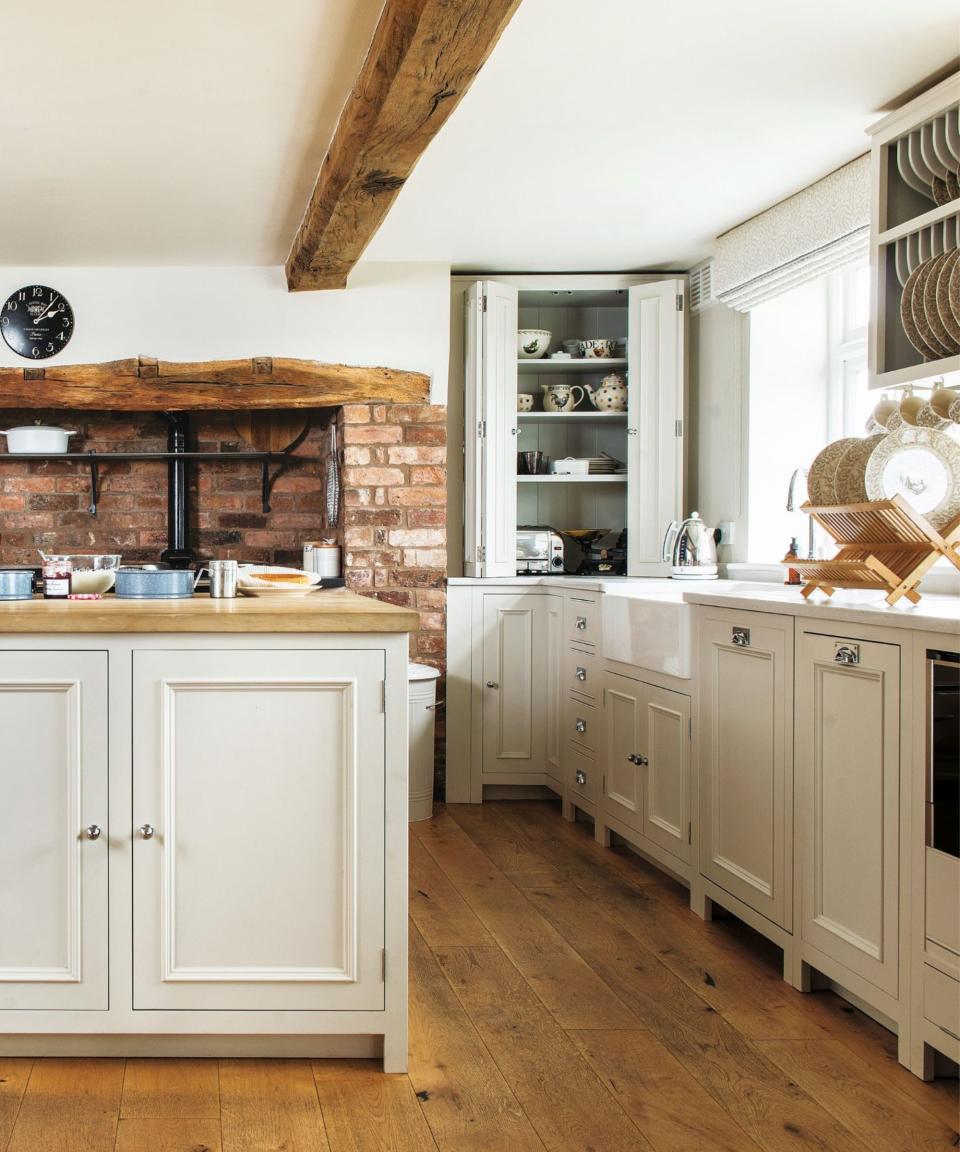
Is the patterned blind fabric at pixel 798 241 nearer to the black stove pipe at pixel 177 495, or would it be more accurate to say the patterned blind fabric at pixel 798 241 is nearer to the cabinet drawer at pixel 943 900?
the cabinet drawer at pixel 943 900

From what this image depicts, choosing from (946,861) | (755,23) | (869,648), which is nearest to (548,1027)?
(946,861)

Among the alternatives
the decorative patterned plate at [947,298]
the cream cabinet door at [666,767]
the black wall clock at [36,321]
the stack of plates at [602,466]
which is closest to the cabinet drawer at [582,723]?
the cream cabinet door at [666,767]

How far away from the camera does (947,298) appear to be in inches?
99.7

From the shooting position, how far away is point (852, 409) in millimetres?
3791

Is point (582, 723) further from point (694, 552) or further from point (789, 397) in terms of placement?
point (789, 397)

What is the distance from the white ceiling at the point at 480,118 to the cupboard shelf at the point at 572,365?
47 cm

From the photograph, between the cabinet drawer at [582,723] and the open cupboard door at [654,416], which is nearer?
the cabinet drawer at [582,723]

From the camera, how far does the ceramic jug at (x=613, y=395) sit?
14.7 ft

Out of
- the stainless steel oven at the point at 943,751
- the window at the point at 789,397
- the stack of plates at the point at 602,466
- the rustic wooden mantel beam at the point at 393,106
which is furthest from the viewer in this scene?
the stack of plates at the point at 602,466

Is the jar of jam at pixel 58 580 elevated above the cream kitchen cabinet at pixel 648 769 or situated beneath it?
elevated above

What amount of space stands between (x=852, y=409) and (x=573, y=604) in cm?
126

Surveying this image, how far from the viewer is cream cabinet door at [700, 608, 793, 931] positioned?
244 cm

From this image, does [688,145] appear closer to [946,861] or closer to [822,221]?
[822,221]

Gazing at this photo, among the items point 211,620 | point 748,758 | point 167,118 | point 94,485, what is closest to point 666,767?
point 748,758
